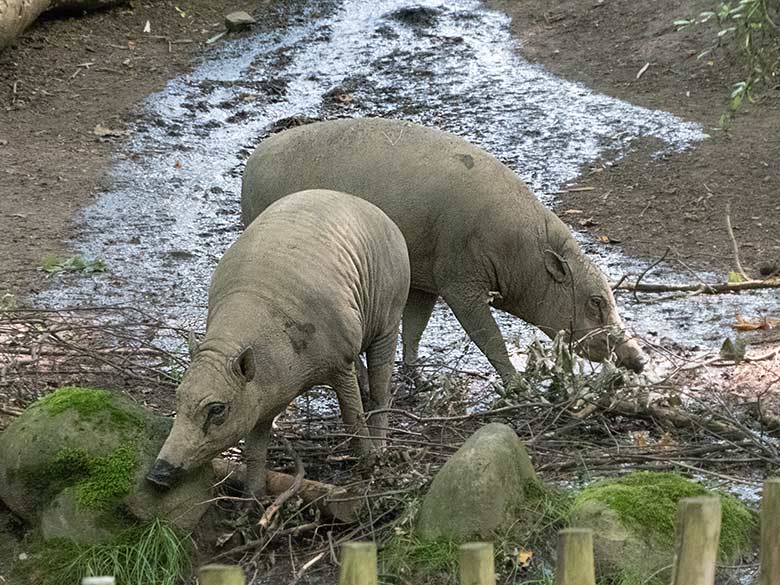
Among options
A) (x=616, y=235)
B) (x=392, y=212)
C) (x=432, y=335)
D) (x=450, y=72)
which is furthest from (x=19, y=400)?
(x=450, y=72)

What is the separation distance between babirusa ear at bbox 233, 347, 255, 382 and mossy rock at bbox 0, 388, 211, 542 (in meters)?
0.58

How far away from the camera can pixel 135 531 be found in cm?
547

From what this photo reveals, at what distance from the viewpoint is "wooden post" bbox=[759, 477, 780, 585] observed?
3.20m

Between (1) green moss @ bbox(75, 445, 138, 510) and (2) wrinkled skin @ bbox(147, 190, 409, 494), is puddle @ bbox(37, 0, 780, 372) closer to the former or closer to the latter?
(2) wrinkled skin @ bbox(147, 190, 409, 494)

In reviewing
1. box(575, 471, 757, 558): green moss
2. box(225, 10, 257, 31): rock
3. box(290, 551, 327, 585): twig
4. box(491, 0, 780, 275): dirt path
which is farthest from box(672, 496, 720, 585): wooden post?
box(225, 10, 257, 31): rock

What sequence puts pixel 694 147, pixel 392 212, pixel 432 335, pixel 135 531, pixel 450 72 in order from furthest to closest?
pixel 450 72
pixel 694 147
pixel 432 335
pixel 392 212
pixel 135 531

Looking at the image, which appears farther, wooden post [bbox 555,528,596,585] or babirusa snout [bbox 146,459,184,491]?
babirusa snout [bbox 146,459,184,491]

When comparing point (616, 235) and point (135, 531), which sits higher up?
point (135, 531)

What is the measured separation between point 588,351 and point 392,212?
1.55 metres

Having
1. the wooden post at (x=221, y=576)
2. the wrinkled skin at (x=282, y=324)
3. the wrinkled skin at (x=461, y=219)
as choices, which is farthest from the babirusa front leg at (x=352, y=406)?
the wooden post at (x=221, y=576)

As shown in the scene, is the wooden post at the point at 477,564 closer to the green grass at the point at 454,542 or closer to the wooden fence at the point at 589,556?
the wooden fence at the point at 589,556

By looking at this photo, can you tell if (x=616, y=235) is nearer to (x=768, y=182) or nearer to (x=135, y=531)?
(x=768, y=182)

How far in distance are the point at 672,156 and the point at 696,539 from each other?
983 cm

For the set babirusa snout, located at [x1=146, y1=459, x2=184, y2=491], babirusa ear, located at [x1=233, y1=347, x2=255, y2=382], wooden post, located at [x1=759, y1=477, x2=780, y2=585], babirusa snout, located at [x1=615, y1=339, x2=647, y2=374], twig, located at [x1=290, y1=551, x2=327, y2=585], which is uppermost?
wooden post, located at [x1=759, y1=477, x2=780, y2=585]
